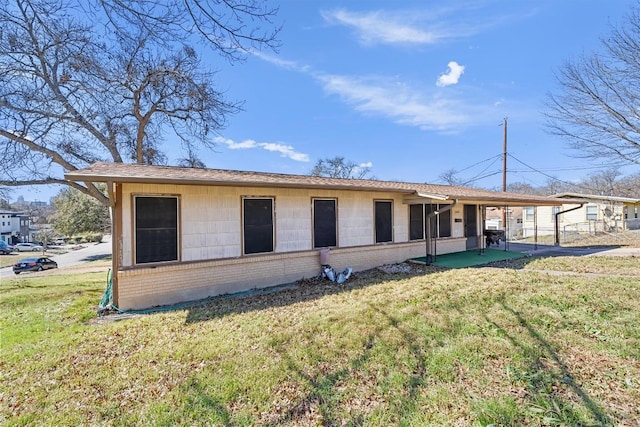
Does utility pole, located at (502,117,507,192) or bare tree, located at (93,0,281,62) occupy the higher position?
utility pole, located at (502,117,507,192)

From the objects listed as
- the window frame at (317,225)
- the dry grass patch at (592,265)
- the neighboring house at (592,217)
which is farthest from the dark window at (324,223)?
the neighboring house at (592,217)

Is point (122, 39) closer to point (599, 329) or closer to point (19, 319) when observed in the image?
point (19, 319)

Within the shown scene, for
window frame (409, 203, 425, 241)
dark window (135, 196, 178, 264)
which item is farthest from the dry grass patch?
dark window (135, 196, 178, 264)

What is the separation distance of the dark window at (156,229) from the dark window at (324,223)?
3.62 m

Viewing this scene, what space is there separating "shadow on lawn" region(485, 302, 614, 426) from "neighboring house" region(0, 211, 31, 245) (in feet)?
271

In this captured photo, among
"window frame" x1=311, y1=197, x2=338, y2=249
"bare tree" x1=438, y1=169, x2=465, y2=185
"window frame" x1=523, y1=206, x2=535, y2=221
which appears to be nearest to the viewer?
"window frame" x1=311, y1=197, x2=338, y2=249

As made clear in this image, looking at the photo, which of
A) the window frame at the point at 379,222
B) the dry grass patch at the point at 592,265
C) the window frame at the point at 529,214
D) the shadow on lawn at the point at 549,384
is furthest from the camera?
the window frame at the point at 529,214

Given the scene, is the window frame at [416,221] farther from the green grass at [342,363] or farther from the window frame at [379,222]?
the green grass at [342,363]

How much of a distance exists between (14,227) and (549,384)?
9596 centimetres

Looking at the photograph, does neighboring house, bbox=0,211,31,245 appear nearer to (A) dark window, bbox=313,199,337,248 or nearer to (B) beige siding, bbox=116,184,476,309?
(B) beige siding, bbox=116,184,476,309

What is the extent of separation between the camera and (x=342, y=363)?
11.8ft

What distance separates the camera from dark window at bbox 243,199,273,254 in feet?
24.5

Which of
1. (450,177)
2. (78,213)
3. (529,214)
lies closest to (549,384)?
(529,214)

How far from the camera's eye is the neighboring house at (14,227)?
198 feet
